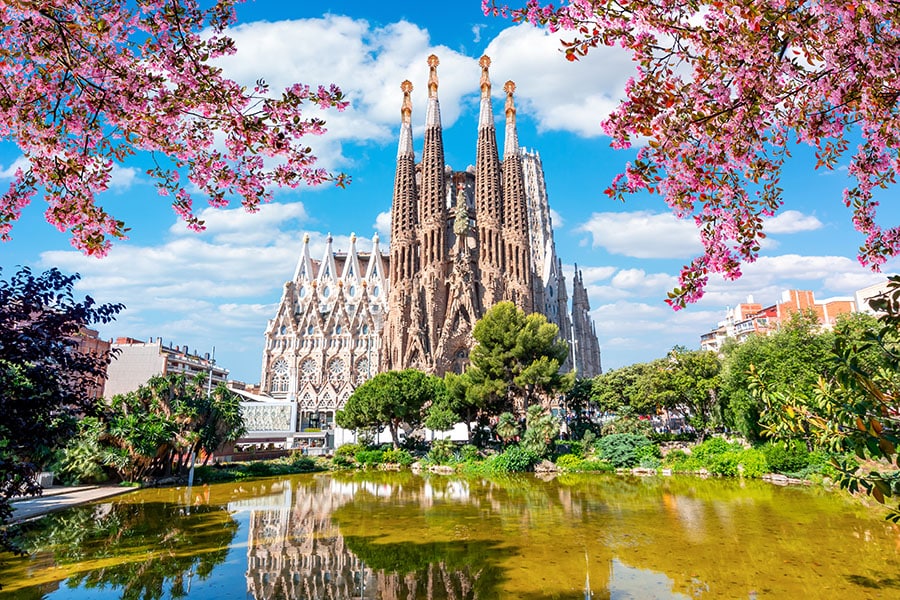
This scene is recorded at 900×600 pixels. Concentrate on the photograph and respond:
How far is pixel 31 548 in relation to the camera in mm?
10102

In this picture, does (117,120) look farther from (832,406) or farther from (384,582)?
(384,582)

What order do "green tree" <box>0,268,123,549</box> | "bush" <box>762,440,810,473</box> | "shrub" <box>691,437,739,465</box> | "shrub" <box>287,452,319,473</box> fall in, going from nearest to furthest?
"green tree" <box>0,268,123,549</box>
"bush" <box>762,440,810,473</box>
"shrub" <box>691,437,739,465</box>
"shrub" <box>287,452,319,473</box>

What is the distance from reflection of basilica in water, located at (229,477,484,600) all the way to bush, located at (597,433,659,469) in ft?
48.7

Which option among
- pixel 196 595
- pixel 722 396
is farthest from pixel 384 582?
pixel 722 396

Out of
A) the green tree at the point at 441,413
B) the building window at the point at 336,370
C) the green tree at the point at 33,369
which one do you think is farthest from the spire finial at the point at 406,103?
the green tree at the point at 33,369

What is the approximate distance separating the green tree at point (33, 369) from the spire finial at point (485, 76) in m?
49.4

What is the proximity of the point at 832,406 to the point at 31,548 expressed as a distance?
13.2m

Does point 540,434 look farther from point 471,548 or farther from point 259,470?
point 471,548

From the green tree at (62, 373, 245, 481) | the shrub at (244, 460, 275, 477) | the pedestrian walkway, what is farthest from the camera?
the shrub at (244, 460, 275, 477)

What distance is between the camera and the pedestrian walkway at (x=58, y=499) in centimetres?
1361

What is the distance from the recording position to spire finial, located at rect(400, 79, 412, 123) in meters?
50.6

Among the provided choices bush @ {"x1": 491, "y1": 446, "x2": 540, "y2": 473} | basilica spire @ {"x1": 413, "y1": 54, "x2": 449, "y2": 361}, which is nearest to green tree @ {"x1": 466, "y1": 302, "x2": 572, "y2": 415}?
bush @ {"x1": 491, "y1": 446, "x2": 540, "y2": 473}

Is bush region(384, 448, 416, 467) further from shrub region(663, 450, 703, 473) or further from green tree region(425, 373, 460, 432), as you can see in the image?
shrub region(663, 450, 703, 473)

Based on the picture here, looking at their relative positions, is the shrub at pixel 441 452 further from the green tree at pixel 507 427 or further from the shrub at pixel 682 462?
the shrub at pixel 682 462
